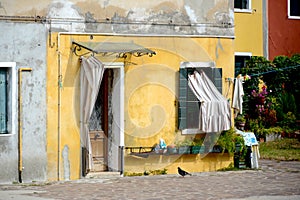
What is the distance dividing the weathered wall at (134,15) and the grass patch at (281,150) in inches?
187

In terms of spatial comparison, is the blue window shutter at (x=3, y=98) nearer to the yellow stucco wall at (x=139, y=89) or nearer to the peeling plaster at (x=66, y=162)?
the yellow stucco wall at (x=139, y=89)

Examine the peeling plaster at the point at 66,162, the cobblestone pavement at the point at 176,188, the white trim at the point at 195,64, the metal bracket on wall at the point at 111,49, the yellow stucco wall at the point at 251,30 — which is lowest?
the cobblestone pavement at the point at 176,188

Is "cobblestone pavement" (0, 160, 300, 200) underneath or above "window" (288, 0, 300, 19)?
underneath

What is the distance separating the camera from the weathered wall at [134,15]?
58.4 ft

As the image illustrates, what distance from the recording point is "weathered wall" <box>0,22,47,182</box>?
17328 millimetres

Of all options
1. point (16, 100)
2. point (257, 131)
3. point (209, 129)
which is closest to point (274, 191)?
point (209, 129)

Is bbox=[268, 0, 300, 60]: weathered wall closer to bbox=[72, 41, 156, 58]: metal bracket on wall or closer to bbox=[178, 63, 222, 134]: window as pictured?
bbox=[178, 63, 222, 134]: window

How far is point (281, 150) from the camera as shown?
2459 centimetres

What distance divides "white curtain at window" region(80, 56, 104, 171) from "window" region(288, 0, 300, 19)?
1456 cm

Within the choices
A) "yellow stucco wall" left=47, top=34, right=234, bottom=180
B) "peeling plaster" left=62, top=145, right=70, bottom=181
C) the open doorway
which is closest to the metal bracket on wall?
"yellow stucco wall" left=47, top=34, right=234, bottom=180

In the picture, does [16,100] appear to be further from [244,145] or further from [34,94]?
[244,145]

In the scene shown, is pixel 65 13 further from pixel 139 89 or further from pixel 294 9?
pixel 294 9

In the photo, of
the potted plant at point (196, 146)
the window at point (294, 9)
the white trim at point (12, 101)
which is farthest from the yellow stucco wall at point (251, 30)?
the white trim at point (12, 101)

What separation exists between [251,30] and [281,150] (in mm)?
6606
